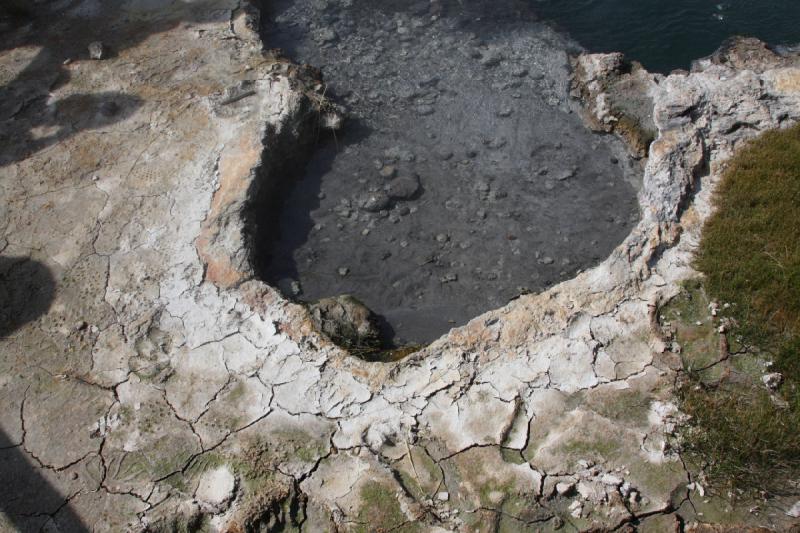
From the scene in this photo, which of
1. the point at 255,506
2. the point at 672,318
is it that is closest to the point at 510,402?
the point at 672,318

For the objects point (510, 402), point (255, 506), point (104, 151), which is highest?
point (104, 151)

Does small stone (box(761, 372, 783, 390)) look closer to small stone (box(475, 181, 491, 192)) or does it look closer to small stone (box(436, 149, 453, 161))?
small stone (box(475, 181, 491, 192))

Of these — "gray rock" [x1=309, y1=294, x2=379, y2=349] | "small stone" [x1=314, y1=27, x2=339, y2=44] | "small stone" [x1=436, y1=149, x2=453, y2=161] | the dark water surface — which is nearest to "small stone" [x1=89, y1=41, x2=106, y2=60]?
"small stone" [x1=314, y1=27, x2=339, y2=44]

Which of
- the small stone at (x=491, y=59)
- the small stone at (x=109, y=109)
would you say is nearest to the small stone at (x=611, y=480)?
the small stone at (x=491, y=59)

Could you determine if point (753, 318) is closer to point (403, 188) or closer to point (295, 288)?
point (403, 188)

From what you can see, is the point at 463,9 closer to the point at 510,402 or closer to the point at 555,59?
the point at 555,59

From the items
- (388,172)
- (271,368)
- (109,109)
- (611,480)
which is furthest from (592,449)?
(109,109)
